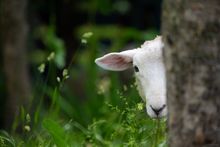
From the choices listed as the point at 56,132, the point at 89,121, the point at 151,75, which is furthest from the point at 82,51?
the point at 56,132

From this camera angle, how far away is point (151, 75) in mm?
6184

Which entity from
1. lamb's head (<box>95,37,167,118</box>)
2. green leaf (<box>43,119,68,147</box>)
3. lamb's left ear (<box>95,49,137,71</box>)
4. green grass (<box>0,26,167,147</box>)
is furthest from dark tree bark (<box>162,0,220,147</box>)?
lamb's left ear (<box>95,49,137,71</box>)

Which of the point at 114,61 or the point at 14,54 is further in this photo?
the point at 14,54

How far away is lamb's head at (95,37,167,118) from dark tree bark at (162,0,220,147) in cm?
154

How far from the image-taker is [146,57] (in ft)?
20.5

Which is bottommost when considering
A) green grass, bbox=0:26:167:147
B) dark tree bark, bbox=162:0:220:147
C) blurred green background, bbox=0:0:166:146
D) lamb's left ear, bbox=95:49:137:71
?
blurred green background, bbox=0:0:166:146

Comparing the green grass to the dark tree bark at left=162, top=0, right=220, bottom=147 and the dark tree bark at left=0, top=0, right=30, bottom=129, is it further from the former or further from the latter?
the dark tree bark at left=162, top=0, right=220, bottom=147

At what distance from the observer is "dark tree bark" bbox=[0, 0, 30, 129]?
909cm

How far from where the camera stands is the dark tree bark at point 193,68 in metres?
4.14

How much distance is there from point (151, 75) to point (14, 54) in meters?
3.74

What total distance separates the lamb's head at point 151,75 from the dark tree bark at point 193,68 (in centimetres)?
154

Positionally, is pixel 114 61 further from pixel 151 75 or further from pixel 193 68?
pixel 193 68

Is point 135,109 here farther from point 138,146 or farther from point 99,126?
point 99,126

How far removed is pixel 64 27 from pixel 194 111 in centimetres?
909
